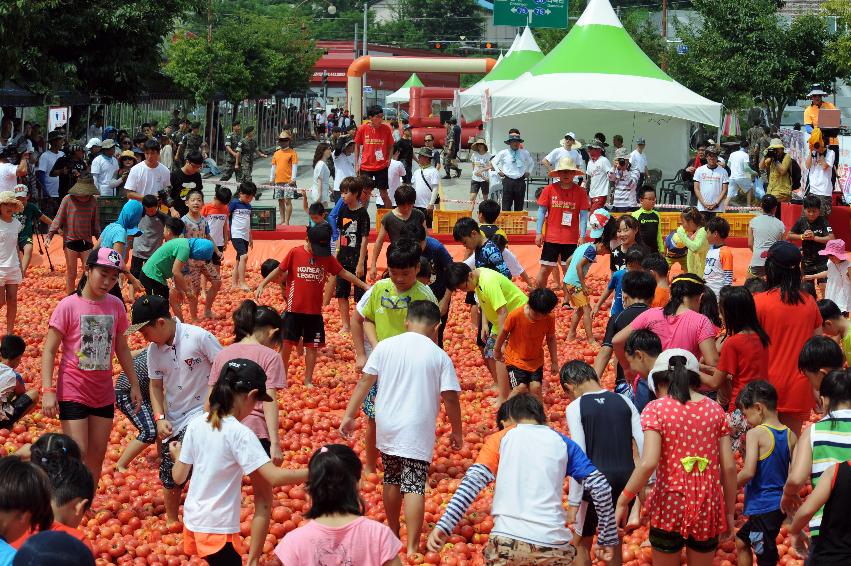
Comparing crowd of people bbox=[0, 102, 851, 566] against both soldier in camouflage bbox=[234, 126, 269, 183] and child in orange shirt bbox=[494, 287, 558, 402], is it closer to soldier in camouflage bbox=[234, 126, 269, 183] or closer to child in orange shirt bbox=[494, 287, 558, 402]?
child in orange shirt bbox=[494, 287, 558, 402]

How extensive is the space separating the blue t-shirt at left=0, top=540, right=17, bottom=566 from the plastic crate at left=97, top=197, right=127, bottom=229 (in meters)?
16.2

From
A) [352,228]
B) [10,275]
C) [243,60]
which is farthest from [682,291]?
[243,60]

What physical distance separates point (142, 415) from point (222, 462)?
257 centimetres

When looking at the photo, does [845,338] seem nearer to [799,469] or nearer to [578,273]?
[799,469]

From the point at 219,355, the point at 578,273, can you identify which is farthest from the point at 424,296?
the point at 578,273

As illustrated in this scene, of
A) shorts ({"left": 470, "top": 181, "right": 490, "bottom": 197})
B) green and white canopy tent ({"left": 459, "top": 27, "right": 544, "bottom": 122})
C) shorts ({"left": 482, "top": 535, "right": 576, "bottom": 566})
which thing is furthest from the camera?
green and white canopy tent ({"left": 459, "top": 27, "right": 544, "bottom": 122})

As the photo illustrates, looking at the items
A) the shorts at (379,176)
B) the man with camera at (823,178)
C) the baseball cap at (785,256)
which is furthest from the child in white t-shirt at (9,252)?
the man with camera at (823,178)

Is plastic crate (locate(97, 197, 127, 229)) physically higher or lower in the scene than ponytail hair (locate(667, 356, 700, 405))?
lower

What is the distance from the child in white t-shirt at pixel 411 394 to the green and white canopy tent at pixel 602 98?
1909cm

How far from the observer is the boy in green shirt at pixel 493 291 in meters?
9.53

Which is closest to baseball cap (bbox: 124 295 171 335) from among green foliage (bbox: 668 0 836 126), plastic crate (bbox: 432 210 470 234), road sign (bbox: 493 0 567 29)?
plastic crate (bbox: 432 210 470 234)

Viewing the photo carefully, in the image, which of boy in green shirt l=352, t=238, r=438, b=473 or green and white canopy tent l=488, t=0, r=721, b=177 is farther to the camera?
green and white canopy tent l=488, t=0, r=721, b=177

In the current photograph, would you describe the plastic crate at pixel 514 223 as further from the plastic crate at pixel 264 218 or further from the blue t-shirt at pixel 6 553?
the blue t-shirt at pixel 6 553

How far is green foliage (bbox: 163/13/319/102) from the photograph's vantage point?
38.4 metres
